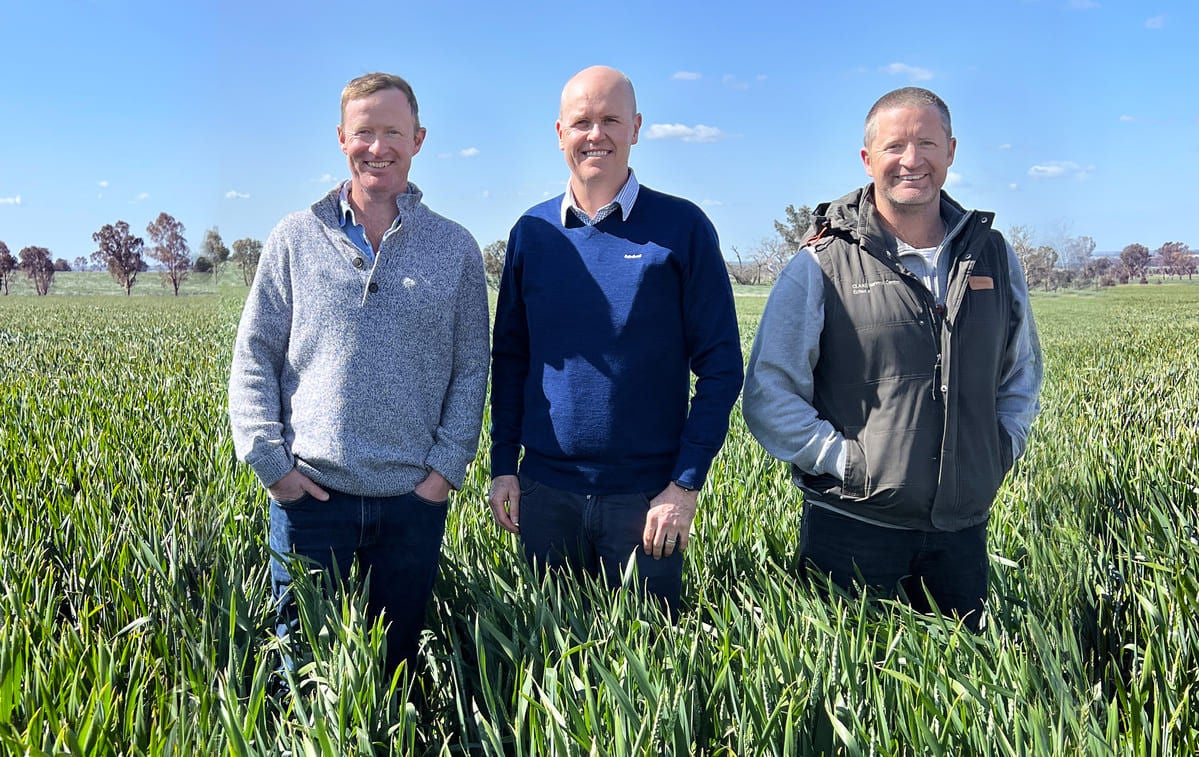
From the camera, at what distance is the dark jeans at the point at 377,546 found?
A: 92.4 inches

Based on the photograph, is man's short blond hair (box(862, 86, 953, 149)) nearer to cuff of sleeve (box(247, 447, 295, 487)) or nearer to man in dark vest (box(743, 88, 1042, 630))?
man in dark vest (box(743, 88, 1042, 630))

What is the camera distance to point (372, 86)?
2266 millimetres

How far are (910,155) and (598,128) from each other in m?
0.79

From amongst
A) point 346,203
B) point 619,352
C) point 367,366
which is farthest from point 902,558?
point 346,203

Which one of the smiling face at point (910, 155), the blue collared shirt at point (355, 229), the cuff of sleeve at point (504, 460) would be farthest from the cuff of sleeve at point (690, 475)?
the blue collared shirt at point (355, 229)

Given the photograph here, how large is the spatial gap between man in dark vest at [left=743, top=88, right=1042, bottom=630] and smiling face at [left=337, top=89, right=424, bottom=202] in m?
1.06

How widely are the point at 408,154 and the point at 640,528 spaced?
A: 1.16 meters

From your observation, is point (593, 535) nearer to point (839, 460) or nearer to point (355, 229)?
→ point (839, 460)

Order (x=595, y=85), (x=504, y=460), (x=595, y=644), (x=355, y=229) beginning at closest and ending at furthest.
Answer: (x=595, y=644) → (x=595, y=85) → (x=355, y=229) → (x=504, y=460)

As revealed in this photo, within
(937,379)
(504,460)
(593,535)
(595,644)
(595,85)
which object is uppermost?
(595,85)

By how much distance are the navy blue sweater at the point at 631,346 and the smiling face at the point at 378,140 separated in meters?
0.41

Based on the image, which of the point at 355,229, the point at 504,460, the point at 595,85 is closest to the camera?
the point at 595,85

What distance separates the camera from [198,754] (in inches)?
62.4

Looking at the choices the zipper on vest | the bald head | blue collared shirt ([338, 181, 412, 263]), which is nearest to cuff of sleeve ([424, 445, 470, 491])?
blue collared shirt ([338, 181, 412, 263])
